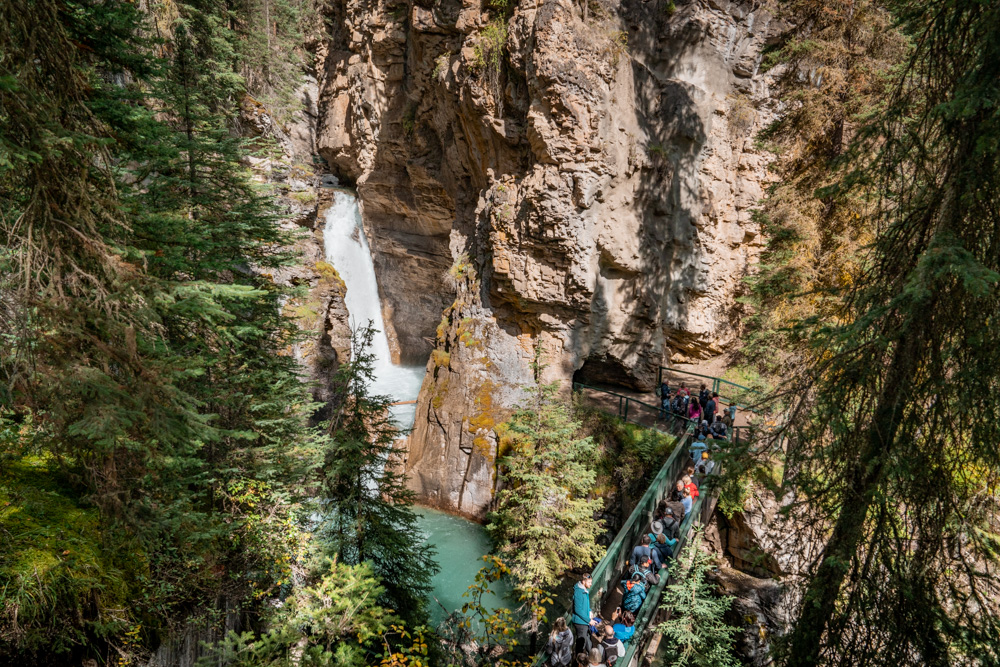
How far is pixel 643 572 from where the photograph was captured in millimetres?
7590

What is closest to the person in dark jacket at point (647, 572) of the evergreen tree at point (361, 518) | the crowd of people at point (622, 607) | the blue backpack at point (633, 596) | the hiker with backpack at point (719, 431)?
the crowd of people at point (622, 607)

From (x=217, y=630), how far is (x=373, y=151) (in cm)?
1967

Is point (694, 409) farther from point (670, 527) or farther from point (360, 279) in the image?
point (360, 279)

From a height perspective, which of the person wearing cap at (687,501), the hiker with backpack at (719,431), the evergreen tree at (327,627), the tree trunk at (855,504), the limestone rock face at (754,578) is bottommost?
the limestone rock face at (754,578)

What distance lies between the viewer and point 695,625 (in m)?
6.66

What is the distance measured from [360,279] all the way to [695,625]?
2050 cm

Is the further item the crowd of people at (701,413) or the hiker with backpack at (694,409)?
the hiker with backpack at (694,409)

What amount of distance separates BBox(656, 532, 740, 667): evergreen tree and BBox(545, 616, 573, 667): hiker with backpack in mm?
1356

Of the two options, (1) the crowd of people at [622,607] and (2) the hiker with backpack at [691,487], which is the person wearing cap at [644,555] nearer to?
(1) the crowd of people at [622,607]

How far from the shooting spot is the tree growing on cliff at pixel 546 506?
973 centimetres

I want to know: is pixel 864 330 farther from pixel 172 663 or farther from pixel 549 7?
pixel 549 7

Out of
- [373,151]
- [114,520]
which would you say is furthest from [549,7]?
[114,520]

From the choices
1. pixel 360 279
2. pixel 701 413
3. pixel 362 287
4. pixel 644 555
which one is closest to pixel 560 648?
pixel 644 555

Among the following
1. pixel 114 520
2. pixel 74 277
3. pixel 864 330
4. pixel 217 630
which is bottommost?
pixel 217 630
